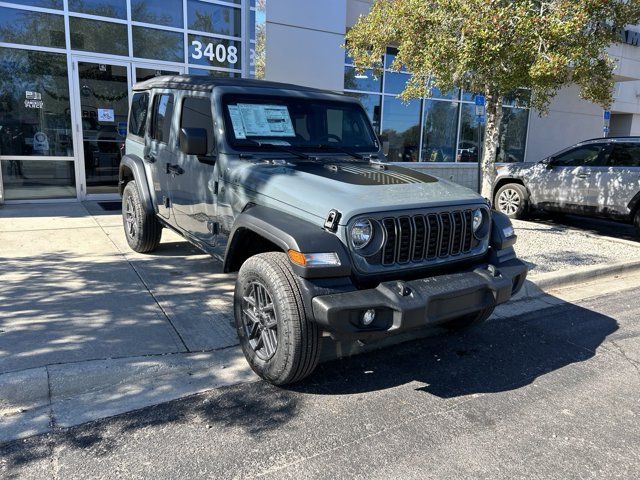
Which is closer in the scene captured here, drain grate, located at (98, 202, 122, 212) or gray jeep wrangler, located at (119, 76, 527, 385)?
gray jeep wrangler, located at (119, 76, 527, 385)

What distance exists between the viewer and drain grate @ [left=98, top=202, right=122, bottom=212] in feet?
30.3

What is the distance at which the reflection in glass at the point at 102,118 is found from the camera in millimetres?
9547

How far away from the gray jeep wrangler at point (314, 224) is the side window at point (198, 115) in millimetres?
16

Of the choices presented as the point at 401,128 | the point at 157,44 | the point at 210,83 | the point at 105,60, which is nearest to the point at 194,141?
the point at 210,83

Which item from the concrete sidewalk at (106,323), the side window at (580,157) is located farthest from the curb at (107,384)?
the side window at (580,157)

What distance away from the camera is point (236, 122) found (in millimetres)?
4262

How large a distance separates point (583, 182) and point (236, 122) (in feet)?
23.2

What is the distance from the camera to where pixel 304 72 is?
1048 centimetres

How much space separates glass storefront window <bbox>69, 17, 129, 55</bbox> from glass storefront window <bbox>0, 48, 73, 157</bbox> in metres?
0.46

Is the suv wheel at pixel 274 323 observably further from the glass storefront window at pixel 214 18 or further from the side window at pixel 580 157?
the glass storefront window at pixel 214 18

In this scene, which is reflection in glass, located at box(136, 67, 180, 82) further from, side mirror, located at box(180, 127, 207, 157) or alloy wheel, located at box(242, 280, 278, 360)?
alloy wheel, located at box(242, 280, 278, 360)

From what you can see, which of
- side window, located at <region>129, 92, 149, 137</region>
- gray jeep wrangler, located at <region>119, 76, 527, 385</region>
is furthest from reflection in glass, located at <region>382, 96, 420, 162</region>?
gray jeep wrangler, located at <region>119, 76, 527, 385</region>

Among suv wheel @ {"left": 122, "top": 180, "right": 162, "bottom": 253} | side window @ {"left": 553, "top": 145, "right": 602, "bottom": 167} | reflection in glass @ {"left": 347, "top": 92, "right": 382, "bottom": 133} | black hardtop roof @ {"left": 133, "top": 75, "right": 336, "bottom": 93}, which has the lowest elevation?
suv wheel @ {"left": 122, "top": 180, "right": 162, "bottom": 253}

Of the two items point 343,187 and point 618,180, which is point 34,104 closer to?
point 343,187
